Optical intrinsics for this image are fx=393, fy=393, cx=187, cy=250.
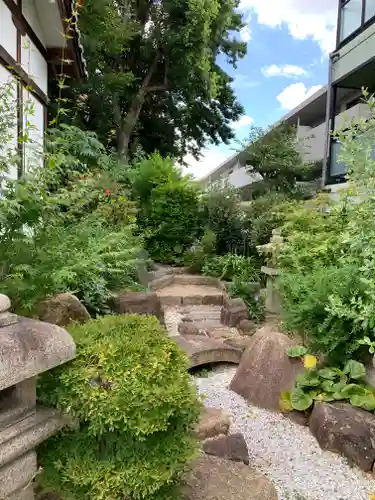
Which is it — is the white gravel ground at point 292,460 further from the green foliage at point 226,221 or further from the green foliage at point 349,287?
the green foliage at point 226,221

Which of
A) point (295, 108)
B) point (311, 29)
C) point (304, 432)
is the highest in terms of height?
point (311, 29)

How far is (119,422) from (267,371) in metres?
2.56

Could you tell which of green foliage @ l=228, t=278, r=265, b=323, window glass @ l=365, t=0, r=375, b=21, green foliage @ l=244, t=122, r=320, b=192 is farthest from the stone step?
window glass @ l=365, t=0, r=375, b=21

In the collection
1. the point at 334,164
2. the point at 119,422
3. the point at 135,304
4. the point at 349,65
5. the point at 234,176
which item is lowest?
the point at 135,304

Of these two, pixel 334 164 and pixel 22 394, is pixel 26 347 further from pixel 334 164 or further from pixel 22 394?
pixel 334 164

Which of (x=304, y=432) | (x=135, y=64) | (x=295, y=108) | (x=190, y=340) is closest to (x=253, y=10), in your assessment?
(x=295, y=108)

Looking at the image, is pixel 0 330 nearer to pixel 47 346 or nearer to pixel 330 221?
pixel 47 346

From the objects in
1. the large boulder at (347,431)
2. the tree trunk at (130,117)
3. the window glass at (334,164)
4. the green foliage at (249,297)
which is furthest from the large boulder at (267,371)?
the tree trunk at (130,117)

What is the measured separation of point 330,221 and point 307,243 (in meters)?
0.45

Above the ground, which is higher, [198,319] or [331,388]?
[331,388]

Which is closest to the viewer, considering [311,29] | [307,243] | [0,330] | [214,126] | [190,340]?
[0,330]

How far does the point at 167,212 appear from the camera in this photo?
9.50 m

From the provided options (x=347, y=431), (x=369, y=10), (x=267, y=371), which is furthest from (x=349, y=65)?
(x=347, y=431)

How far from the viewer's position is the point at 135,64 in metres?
13.9
